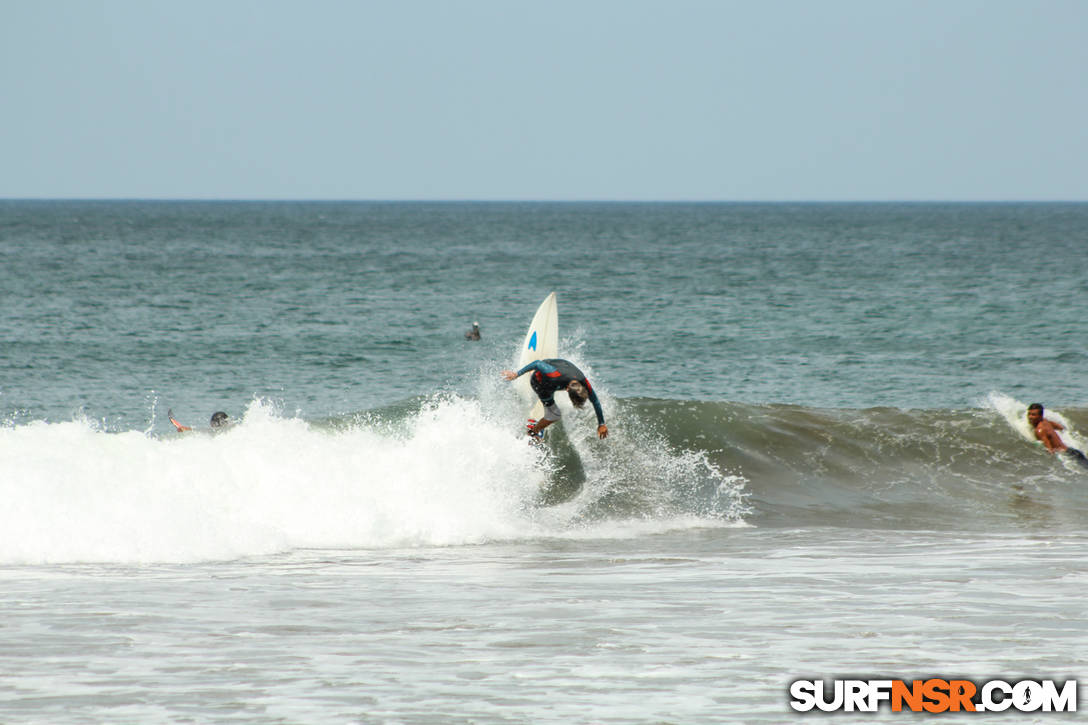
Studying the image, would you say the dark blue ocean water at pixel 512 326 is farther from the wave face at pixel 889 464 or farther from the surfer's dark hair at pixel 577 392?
the surfer's dark hair at pixel 577 392

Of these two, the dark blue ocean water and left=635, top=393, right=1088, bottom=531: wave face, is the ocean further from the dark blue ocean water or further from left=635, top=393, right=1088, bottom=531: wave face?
the dark blue ocean water

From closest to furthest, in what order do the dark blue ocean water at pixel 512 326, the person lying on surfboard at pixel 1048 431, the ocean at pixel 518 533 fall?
1. the ocean at pixel 518 533
2. the person lying on surfboard at pixel 1048 431
3. the dark blue ocean water at pixel 512 326

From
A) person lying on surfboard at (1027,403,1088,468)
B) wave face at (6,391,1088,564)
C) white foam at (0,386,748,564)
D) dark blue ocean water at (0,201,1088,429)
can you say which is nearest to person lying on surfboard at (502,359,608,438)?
wave face at (6,391,1088,564)

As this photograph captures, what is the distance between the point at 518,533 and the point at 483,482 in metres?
1.28

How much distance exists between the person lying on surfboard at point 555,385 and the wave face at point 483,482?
52cm

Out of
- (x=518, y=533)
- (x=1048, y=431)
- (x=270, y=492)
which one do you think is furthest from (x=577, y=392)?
(x=1048, y=431)

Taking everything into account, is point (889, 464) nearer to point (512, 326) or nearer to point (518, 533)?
point (518, 533)

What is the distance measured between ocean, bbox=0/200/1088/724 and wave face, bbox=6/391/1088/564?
0.17ft

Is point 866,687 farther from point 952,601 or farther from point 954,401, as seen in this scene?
point 954,401

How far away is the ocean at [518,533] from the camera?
783cm

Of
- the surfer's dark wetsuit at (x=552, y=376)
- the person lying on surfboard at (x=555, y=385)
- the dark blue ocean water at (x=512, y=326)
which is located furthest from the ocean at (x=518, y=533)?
the surfer's dark wetsuit at (x=552, y=376)

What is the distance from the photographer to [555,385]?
15.9 metres

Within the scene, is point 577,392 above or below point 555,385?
below

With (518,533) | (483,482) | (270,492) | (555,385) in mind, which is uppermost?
(555,385)
